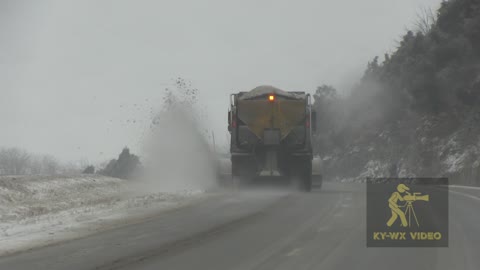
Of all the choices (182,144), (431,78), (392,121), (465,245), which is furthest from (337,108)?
(465,245)

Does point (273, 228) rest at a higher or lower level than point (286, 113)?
lower

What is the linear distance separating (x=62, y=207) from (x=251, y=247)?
33.9 feet

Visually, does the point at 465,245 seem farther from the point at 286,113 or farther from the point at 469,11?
the point at 469,11

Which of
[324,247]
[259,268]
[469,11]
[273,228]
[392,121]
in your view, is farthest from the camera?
[392,121]

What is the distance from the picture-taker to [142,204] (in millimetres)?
16812

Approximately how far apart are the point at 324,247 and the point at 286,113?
1196 cm

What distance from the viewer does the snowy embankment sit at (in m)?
11.3

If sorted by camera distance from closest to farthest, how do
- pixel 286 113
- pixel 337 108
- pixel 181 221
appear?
pixel 181 221
pixel 286 113
pixel 337 108

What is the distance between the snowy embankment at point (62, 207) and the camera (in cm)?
1134

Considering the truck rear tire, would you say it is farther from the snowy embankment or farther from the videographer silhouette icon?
the videographer silhouette icon

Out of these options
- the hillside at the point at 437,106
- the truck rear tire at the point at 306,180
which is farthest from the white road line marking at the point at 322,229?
the hillside at the point at 437,106

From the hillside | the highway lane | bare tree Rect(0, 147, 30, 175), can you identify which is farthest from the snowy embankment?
bare tree Rect(0, 147, 30, 175)

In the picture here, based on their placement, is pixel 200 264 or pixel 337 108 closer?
pixel 200 264

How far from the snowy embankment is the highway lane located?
79cm
